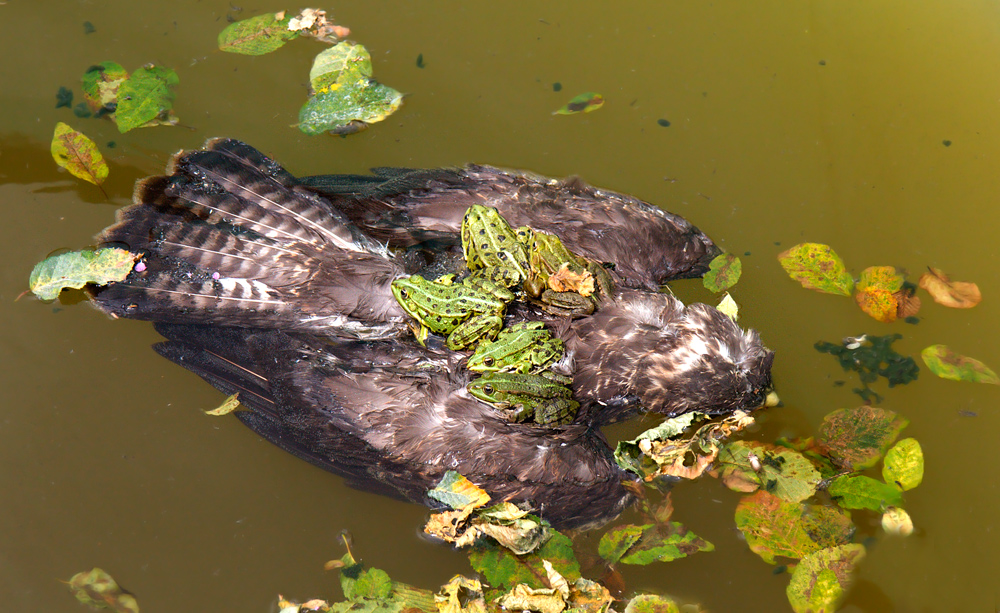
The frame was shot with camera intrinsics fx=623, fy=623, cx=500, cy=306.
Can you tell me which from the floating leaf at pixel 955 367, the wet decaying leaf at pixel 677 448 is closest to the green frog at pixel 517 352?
the wet decaying leaf at pixel 677 448

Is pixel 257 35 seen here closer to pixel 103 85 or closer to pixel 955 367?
pixel 103 85

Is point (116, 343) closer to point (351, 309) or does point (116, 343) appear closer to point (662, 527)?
point (351, 309)

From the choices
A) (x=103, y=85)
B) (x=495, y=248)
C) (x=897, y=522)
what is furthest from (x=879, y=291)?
(x=103, y=85)

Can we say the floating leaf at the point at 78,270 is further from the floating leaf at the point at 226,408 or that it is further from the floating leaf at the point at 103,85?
the floating leaf at the point at 103,85

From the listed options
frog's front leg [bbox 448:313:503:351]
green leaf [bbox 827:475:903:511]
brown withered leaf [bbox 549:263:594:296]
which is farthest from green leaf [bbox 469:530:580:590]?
green leaf [bbox 827:475:903:511]

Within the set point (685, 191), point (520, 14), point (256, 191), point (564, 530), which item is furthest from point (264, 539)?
point (520, 14)
